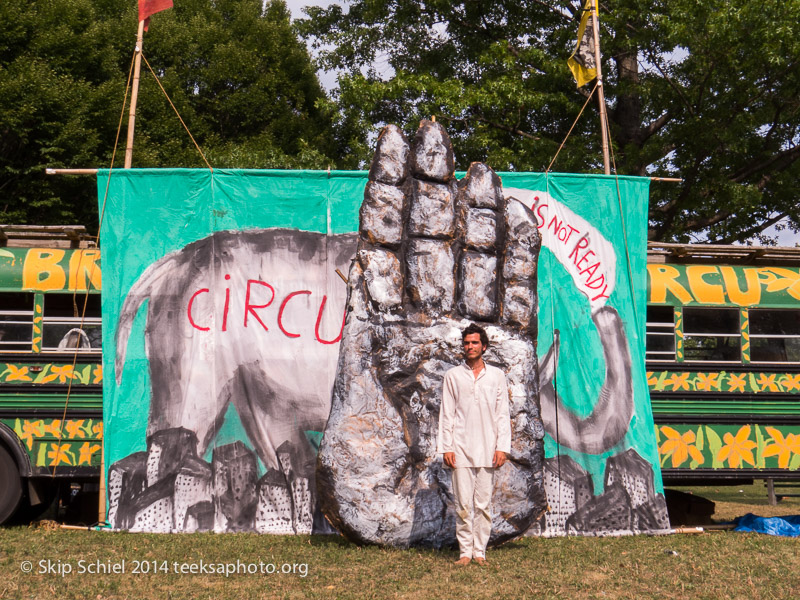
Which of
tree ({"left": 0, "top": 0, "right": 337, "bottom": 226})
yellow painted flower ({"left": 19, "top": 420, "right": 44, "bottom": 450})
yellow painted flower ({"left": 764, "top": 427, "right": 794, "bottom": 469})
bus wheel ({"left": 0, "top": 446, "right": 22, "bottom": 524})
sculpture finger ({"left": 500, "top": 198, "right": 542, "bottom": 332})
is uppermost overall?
tree ({"left": 0, "top": 0, "right": 337, "bottom": 226})

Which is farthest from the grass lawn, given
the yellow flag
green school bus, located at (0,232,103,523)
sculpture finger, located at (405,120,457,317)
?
the yellow flag

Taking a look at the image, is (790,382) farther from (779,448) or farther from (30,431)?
(30,431)

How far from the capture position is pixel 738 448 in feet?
30.1

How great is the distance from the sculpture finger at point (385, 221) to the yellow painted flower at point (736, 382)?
3.90 m

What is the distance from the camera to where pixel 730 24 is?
1451 cm

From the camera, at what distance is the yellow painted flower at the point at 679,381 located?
30.1 feet

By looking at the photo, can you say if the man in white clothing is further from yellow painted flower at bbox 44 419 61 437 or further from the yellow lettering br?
the yellow lettering br

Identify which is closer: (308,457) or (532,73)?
(308,457)

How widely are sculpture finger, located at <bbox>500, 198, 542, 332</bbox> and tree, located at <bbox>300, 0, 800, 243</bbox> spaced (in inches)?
319

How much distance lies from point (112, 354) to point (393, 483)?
3078 mm

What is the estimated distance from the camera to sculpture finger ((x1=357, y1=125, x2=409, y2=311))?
7.57m

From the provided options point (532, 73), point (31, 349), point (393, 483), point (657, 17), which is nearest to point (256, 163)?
point (532, 73)

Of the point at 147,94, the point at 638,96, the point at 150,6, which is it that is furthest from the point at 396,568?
the point at 147,94

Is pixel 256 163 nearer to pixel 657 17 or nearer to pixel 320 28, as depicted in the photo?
pixel 320 28
